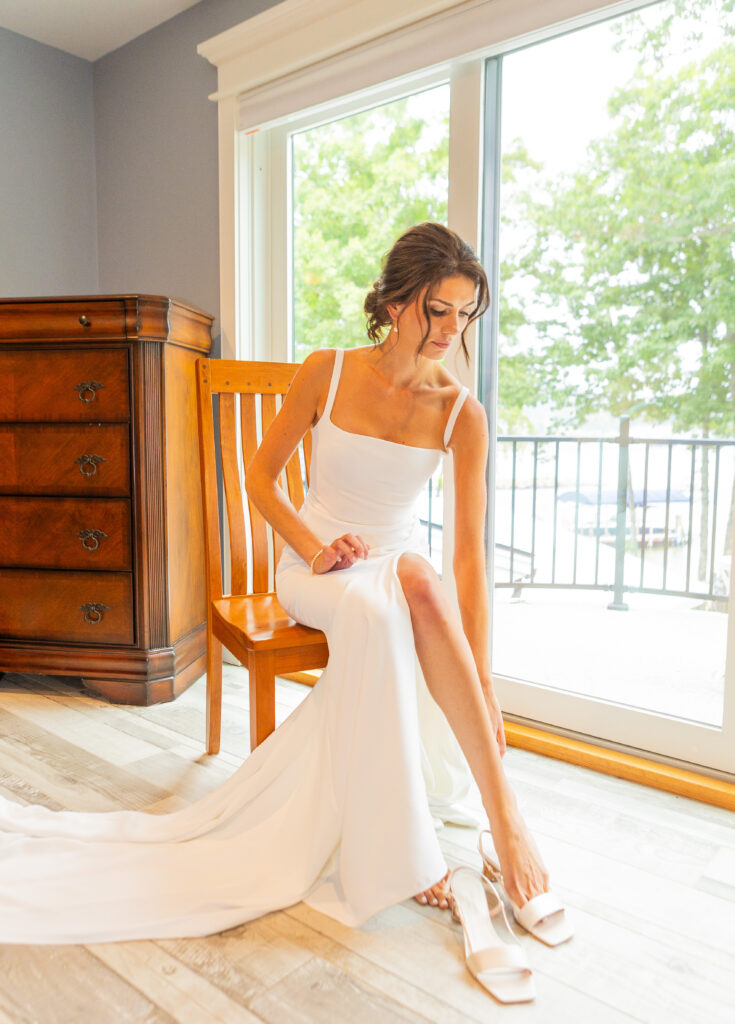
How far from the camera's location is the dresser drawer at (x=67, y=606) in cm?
239

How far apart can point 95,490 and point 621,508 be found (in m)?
1.60

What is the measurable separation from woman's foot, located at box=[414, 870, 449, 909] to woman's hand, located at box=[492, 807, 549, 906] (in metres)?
0.11

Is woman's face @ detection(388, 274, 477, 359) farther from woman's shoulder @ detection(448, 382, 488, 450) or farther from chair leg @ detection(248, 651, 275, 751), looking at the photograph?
chair leg @ detection(248, 651, 275, 751)

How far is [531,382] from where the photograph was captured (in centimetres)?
210

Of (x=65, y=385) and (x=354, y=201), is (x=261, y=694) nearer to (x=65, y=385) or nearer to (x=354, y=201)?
(x=65, y=385)

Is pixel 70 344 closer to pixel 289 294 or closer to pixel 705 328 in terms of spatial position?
pixel 289 294

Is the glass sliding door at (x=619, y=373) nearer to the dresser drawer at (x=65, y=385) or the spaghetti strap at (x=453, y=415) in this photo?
the spaghetti strap at (x=453, y=415)

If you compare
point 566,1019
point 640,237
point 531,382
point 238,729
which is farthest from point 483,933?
point 640,237

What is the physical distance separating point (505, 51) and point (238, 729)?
2.03 meters

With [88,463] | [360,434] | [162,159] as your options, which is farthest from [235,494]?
[162,159]

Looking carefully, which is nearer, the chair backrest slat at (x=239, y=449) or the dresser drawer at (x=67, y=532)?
the chair backrest slat at (x=239, y=449)

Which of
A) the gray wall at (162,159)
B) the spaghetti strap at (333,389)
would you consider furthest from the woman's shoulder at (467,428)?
the gray wall at (162,159)

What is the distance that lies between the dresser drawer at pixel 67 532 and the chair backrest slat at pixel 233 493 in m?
0.52

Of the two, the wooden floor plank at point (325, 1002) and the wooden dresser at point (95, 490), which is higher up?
the wooden dresser at point (95, 490)
